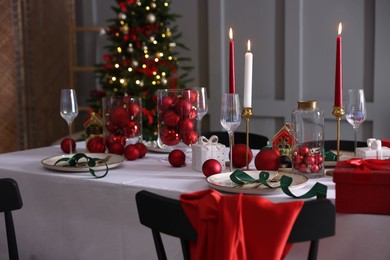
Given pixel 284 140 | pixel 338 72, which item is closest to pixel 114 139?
pixel 284 140

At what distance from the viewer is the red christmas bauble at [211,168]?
1660 mm

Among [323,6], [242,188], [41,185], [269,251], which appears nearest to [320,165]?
[242,188]

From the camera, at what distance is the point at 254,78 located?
4234 mm

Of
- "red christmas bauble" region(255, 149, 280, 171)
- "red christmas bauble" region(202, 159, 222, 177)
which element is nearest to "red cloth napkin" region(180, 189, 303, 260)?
"red christmas bauble" region(202, 159, 222, 177)

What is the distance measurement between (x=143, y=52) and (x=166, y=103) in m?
2.19

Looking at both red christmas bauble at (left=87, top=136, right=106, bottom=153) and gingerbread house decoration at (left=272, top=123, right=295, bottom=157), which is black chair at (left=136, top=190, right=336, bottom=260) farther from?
red christmas bauble at (left=87, top=136, right=106, bottom=153)

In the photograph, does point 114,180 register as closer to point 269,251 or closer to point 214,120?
point 269,251

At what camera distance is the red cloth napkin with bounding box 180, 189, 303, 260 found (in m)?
1.12

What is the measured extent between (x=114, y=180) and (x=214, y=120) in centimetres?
278

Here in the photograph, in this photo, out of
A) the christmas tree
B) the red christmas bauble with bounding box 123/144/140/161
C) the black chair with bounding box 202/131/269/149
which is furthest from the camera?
the christmas tree

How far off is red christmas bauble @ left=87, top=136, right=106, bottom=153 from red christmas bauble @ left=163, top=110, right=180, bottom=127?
287mm

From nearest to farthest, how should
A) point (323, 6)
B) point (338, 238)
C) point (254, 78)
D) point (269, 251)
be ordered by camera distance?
point (269, 251)
point (338, 238)
point (323, 6)
point (254, 78)

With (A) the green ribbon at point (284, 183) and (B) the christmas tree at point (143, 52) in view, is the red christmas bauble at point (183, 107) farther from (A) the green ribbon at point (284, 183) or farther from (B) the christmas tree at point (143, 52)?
(B) the christmas tree at point (143, 52)

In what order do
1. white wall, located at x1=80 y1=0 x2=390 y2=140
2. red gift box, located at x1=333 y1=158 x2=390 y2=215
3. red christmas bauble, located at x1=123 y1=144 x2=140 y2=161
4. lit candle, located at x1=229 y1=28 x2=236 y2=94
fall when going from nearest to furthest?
red gift box, located at x1=333 y1=158 x2=390 y2=215
lit candle, located at x1=229 y1=28 x2=236 y2=94
red christmas bauble, located at x1=123 y1=144 x2=140 y2=161
white wall, located at x1=80 y1=0 x2=390 y2=140
